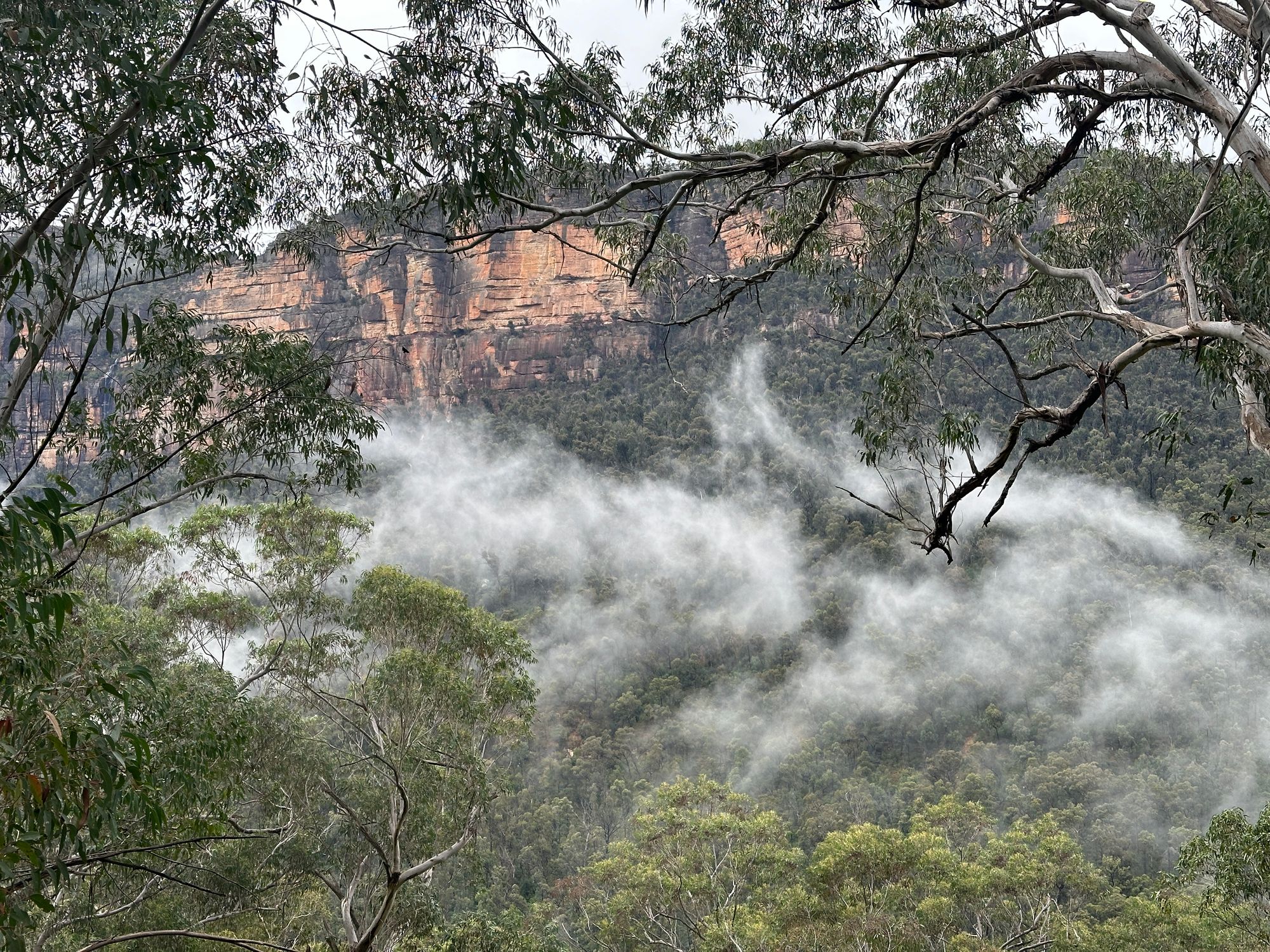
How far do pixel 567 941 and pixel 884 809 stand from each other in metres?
8.24

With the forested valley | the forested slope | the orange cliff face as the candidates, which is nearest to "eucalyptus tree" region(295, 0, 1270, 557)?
the forested valley

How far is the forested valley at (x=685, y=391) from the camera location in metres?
3.52

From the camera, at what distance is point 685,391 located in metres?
14.0

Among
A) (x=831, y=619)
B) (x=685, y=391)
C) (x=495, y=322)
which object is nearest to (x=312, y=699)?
(x=685, y=391)

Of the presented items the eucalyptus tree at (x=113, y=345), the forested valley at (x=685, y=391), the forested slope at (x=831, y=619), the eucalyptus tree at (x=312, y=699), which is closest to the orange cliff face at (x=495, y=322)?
the forested slope at (x=831, y=619)

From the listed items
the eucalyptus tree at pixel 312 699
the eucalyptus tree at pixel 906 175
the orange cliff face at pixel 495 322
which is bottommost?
the eucalyptus tree at pixel 312 699

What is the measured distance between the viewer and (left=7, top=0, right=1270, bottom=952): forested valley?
3.52 meters

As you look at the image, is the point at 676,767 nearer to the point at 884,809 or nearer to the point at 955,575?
the point at 884,809

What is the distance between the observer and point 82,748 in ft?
8.55

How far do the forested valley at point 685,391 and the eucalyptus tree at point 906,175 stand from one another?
1.5 inches

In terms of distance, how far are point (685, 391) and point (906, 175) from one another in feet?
25.1

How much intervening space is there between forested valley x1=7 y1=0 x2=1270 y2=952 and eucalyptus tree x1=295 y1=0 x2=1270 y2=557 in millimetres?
37

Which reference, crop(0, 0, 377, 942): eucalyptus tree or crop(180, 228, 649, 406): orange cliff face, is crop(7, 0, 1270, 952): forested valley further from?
crop(180, 228, 649, 406): orange cliff face

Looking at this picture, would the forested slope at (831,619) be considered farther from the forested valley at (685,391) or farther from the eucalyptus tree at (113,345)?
the eucalyptus tree at (113,345)
